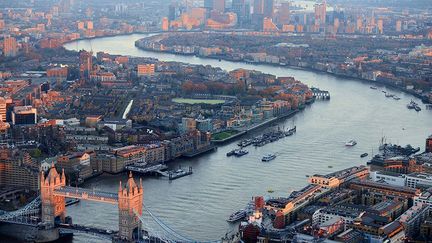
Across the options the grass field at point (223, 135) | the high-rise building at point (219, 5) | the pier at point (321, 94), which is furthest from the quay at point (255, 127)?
the high-rise building at point (219, 5)

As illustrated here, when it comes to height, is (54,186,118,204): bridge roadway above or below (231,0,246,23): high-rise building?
below

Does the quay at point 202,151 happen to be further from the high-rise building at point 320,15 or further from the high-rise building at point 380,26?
the high-rise building at point 320,15

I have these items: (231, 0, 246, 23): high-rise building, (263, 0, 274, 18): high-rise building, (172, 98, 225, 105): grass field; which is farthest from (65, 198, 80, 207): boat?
(231, 0, 246, 23): high-rise building

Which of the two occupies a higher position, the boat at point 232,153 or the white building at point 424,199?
the white building at point 424,199

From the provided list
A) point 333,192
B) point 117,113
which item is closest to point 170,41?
point 117,113

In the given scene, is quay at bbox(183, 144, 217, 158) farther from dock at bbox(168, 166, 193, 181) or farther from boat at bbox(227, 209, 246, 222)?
boat at bbox(227, 209, 246, 222)

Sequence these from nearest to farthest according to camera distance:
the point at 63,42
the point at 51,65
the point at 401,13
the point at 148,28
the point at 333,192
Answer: the point at 333,192 → the point at 51,65 → the point at 63,42 → the point at 148,28 → the point at 401,13

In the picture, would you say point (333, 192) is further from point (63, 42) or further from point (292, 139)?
point (63, 42)

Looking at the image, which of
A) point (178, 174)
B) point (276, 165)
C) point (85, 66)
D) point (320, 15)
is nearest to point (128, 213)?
point (178, 174)
